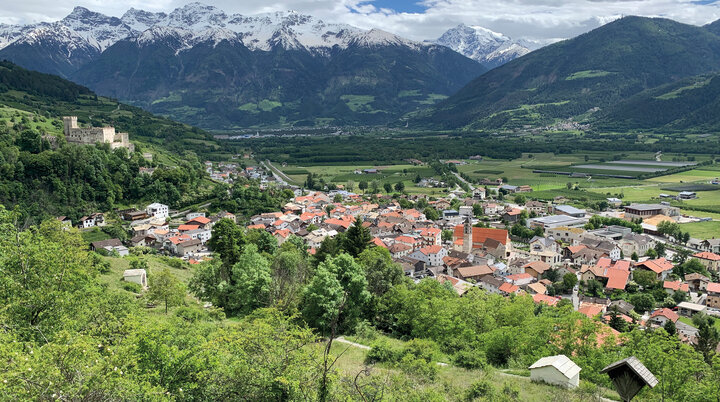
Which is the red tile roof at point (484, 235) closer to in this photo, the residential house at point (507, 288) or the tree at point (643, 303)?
the residential house at point (507, 288)

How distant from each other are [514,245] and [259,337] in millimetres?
63526

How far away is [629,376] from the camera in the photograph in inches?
455

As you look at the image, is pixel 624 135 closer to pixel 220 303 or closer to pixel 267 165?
pixel 267 165

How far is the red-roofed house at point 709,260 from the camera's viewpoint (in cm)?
5797

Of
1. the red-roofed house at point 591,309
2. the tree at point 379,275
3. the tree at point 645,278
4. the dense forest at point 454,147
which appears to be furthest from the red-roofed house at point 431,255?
the dense forest at point 454,147

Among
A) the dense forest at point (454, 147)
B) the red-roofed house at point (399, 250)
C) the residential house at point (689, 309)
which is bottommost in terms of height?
the residential house at point (689, 309)

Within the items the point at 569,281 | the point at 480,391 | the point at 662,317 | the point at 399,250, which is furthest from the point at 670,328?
the point at 480,391

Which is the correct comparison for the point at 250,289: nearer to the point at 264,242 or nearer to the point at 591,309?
the point at 264,242

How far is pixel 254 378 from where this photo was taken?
1184 centimetres

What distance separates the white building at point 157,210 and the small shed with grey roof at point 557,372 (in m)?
65.3

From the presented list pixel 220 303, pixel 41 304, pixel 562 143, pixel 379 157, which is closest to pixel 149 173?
pixel 220 303

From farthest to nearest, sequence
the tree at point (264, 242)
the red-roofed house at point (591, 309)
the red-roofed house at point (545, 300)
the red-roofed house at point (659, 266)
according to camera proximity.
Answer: the red-roofed house at point (659, 266) < the tree at point (264, 242) < the red-roofed house at point (545, 300) < the red-roofed house at point (591, 309)

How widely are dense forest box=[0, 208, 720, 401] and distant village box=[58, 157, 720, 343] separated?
479 inches

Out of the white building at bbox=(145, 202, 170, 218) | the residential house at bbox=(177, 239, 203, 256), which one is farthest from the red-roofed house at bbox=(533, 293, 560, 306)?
the white building at bbox=(145, 202, 170, 218)
